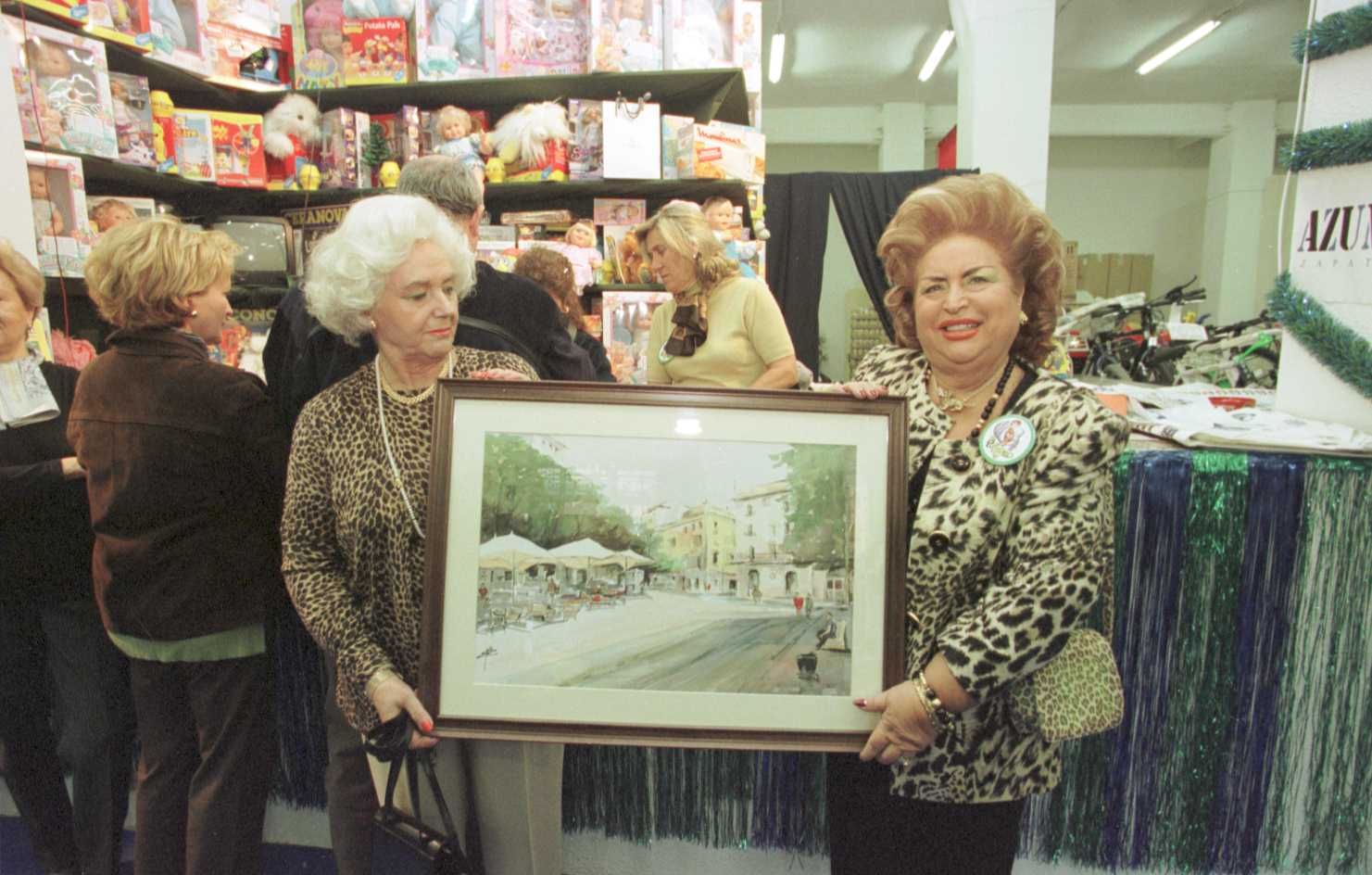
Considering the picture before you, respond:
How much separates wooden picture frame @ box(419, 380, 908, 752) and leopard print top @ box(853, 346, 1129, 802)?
0.22ft

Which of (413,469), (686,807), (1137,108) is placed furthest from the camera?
(1137,108)

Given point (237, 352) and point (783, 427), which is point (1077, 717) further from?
point (237, 352)

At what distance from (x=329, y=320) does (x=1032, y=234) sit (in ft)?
3.48

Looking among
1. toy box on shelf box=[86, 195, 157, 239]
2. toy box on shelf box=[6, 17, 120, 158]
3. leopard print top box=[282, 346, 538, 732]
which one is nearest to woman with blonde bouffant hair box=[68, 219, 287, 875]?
leopard print top box=[282, 346, 538, 732]

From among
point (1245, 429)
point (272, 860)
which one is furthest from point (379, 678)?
point (1245, 429)

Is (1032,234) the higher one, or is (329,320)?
(1032,234)

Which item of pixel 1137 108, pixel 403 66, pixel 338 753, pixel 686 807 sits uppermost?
pixel 1137 108

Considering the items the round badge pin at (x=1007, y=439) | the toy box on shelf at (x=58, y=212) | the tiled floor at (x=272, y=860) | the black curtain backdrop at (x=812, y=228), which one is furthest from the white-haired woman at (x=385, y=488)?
the black curtain backdrop at (x=812, y=228)

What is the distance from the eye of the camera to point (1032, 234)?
958mm

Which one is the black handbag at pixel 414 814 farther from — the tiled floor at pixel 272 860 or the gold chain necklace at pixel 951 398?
the tiled floor at pixel 272 860

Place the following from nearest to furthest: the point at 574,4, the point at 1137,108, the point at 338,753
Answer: the point at 338,753 < the point at 574,4 < the point at 1137,108

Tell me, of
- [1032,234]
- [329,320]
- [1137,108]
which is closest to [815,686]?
[1032,234]

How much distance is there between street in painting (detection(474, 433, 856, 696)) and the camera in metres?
0.96

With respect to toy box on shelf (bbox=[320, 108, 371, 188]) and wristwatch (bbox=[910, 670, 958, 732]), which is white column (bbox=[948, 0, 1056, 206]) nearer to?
toy box on shelf (bbox=[320, 108, 371, 188])
